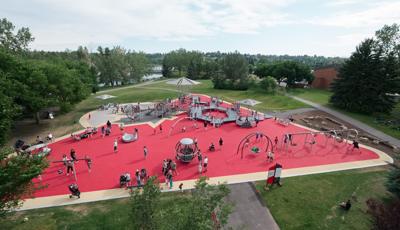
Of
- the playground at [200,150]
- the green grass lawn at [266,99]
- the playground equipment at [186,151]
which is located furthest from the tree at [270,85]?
the playground equipment at [186,151]

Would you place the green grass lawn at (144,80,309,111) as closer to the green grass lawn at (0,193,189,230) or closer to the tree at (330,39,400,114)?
the tree at (330,39,400,114)

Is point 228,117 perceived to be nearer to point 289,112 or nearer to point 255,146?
point 255,146

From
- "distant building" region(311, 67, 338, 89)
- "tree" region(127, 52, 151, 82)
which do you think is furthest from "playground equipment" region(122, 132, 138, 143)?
"tree" region(127, 52, 151, 82)

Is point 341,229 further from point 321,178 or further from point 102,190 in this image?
point 102,190

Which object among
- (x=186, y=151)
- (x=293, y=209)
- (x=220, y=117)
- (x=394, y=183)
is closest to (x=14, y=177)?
(x=186, y=151)

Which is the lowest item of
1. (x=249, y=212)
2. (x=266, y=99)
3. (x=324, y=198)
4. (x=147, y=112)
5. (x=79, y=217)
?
Result: (x=79, y=217)

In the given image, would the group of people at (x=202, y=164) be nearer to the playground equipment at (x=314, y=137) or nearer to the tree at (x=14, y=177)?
the playground equipment at (x=314, y=137)
